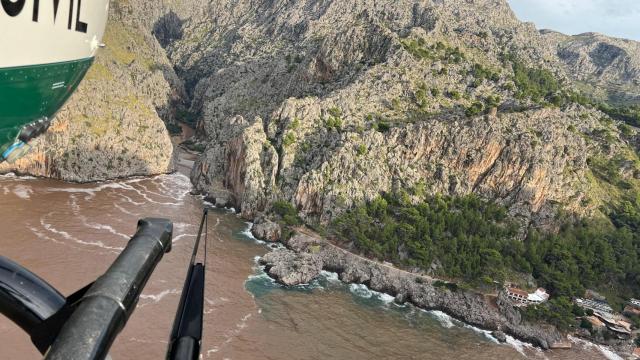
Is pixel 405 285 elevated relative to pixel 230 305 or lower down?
elevated

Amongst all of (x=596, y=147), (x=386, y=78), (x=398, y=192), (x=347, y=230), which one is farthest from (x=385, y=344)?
(x=596, y=147)

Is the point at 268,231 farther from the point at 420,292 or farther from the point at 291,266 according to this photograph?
the point at 420,292

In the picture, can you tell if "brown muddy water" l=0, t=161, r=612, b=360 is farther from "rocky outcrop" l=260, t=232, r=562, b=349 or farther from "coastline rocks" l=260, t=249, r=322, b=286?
"rocky outcrop" l=260, t=232, r=562, b=349

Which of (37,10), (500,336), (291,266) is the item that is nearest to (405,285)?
(500,336)

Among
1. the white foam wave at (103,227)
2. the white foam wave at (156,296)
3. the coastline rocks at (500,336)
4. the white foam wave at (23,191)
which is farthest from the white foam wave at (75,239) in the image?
the coastline rocks at (500,336)

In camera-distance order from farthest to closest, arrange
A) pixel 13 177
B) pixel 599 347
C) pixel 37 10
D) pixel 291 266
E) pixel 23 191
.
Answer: pixel 13 177 → pixel 23 191 → pixel 291 266 → pixel 599 347 → pixel 37 10

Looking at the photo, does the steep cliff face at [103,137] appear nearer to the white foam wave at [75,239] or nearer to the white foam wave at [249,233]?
the white foam wave at [75,239]

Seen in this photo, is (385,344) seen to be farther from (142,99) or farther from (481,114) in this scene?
(142,99)
